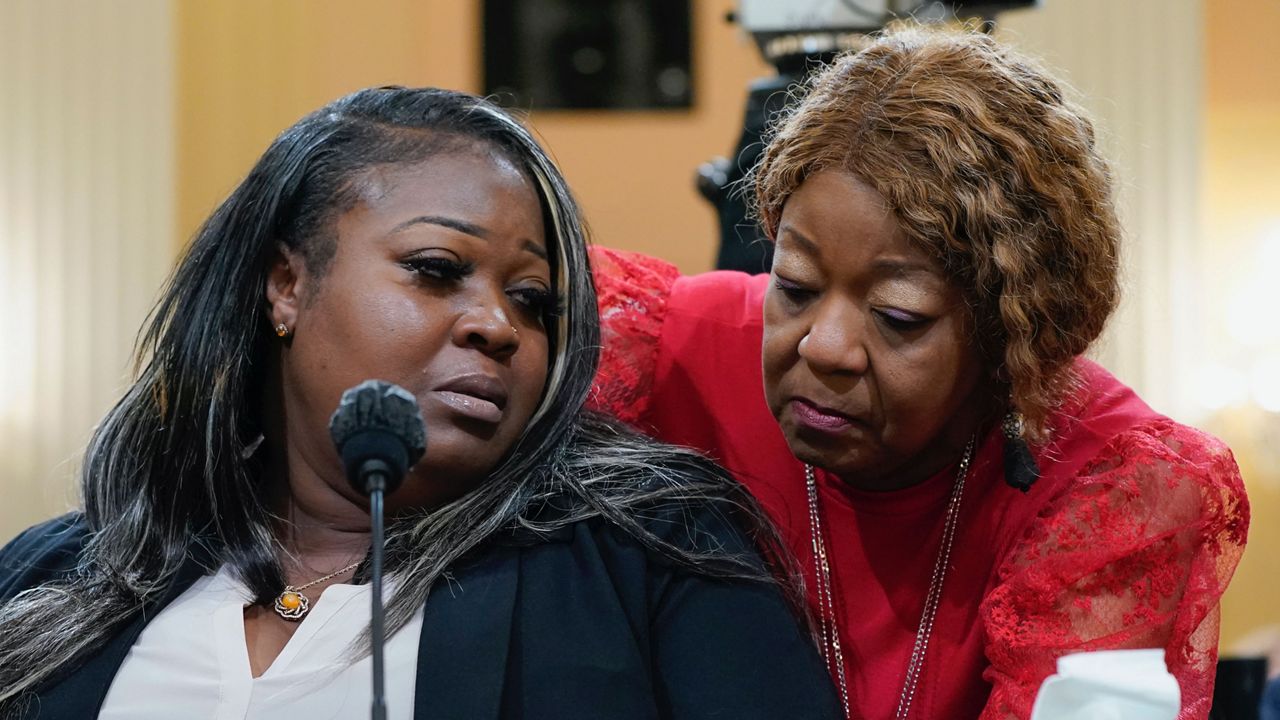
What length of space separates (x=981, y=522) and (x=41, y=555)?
3.82 ft

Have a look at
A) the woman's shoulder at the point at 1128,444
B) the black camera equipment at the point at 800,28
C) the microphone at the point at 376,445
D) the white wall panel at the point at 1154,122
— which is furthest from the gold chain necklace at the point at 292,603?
the white wall panel at the point at 1154,122

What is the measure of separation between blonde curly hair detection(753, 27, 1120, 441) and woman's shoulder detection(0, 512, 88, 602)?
38.9 inches

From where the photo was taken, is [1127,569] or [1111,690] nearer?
[1111,690]

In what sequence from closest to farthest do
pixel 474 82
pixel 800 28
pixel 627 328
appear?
1. pixel 627 328
2. pixel 800 28
3. pixel 474 82

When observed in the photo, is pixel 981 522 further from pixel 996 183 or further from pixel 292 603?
pixel 292 603

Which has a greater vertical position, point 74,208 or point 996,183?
point 996,183

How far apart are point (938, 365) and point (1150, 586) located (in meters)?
0.33

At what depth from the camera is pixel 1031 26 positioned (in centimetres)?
502

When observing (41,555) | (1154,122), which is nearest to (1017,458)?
(41,555)

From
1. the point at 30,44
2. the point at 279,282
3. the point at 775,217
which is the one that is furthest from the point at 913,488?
the point at 30,44

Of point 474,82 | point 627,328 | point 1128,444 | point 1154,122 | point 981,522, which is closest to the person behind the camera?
point 1128,444

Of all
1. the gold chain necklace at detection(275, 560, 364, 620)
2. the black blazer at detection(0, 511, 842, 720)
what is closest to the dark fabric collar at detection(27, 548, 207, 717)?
the black blazer at detection(0, 511, 842, 720)

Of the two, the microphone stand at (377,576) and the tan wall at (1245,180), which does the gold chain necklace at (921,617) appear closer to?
the microphone stand at (377,576)

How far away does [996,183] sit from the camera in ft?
5.17
